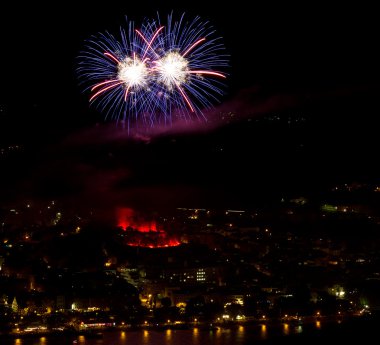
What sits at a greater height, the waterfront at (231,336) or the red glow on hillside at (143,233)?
the red glow on hillside at (143,233)

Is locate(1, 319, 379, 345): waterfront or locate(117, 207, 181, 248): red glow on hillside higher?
locate(117, 207, 181, 248): red glow on hillside

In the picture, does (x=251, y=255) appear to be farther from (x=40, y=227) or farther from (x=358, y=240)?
(x=40, y=227)

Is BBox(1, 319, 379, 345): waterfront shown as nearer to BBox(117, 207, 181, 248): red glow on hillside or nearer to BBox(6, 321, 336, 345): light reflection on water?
BBox(6, 321, 336, 345): light reflection on water

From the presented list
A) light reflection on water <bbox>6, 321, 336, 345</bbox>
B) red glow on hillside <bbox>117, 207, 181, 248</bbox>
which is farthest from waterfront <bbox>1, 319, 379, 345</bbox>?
red glow on hillside <bbox>117, 207, 181, 248</bbox>

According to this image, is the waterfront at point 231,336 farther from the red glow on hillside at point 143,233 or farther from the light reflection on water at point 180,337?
the red glow on hillside at point 143,233

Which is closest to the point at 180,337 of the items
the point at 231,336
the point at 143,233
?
the point at 231,336

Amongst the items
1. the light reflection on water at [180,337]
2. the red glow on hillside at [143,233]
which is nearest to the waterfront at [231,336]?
the light reflection on water at [180,337]

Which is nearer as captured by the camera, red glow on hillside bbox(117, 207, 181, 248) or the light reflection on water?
the light reflection on water

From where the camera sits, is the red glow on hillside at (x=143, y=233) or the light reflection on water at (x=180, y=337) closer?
the light reflection on water at (x=180, y=337)
